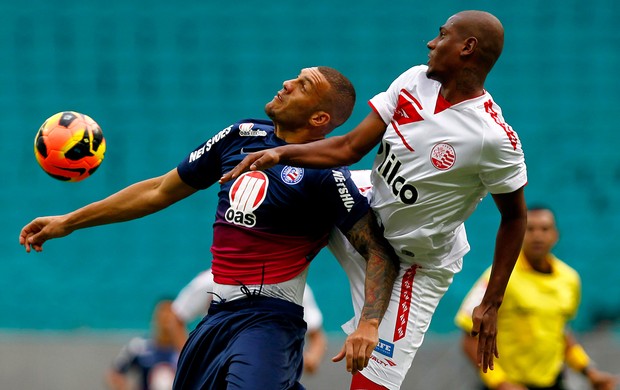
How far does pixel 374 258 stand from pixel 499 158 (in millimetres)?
798

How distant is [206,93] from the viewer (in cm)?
1096

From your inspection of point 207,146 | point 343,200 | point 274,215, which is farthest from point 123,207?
point 343,200

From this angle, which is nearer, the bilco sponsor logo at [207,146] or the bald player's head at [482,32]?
the bald player's head at [482,32]

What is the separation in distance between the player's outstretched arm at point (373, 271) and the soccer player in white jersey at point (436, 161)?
5cm

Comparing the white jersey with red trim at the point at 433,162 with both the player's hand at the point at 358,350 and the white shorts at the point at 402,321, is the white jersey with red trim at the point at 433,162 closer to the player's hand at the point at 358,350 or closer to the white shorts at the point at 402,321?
the white shorts at the point at 402,321

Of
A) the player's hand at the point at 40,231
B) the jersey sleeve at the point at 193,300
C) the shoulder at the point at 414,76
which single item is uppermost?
the shoulder at the point at 414,76

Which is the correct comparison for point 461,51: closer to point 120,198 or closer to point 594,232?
point 120,198

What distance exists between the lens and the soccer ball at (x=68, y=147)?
6.04 m

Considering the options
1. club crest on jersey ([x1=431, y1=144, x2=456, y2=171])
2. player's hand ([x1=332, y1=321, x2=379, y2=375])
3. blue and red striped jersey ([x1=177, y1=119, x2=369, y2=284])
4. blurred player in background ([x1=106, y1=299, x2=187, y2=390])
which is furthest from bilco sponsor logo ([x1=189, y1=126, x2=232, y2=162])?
blurred player in background ([x1=106, y1=299, x2=187, y2=390])

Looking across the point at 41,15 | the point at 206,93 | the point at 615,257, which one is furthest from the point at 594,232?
the point at 41,15

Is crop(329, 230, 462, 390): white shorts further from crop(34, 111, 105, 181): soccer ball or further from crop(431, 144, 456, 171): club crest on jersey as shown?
crop(34, 111, 105, 181): soccer ball

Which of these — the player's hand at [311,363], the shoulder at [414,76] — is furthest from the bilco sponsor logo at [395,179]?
the player's hand at [311,363]

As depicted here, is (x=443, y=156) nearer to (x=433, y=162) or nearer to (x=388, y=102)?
(x=433, y=162)

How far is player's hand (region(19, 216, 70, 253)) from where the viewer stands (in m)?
6.08
